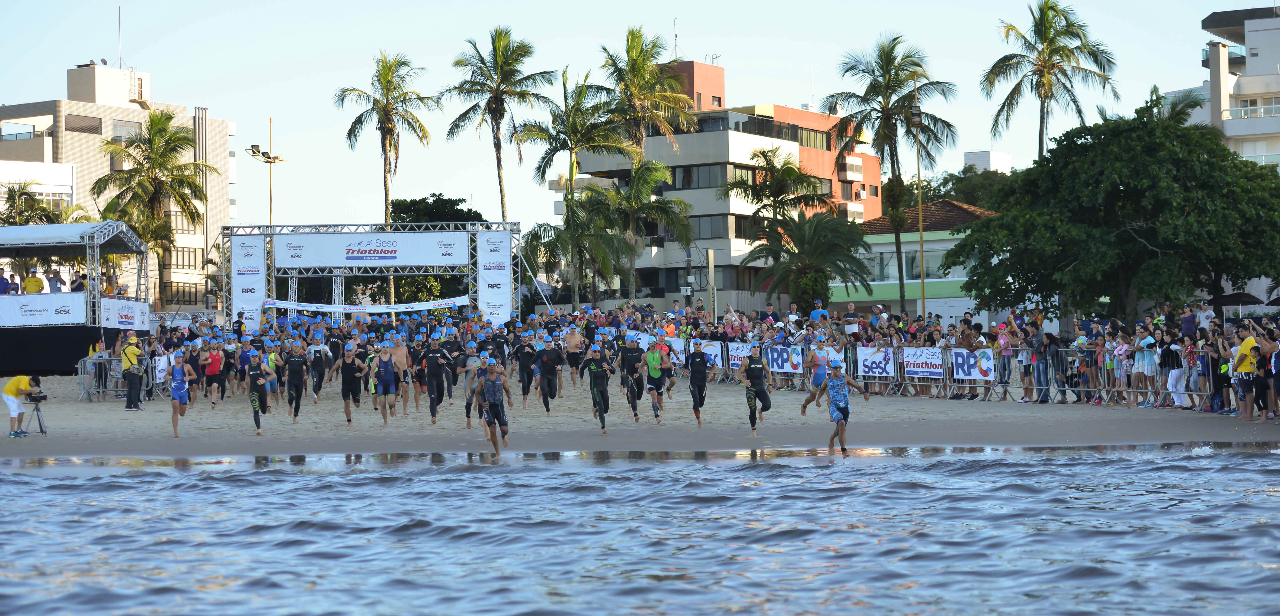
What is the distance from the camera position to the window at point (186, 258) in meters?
80.8

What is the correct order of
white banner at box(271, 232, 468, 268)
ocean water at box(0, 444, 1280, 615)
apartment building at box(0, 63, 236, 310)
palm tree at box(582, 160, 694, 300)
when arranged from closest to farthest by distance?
1. ocean water at box(0, 444, 1280, 615)
2. white banner at box(271, 232, 468, 268)
3. palm tree at box(582, 160, 694, 300)
4. apartment building at box(0, 63, 236, 310)

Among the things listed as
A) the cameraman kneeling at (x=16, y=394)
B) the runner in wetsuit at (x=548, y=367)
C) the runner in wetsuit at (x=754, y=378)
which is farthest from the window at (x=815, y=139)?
the cameraman kneeling at (x=16, y=394)

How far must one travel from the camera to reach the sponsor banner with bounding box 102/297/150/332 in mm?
29875

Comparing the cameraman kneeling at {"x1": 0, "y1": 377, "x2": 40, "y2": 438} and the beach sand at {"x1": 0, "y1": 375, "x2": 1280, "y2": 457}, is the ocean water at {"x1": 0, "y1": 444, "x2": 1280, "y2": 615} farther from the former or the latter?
the cameraman kneeling at {"x1": 0, "y1": 377, "x2": 40, "y2": 438}

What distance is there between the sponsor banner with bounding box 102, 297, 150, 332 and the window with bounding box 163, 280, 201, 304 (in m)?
47.2

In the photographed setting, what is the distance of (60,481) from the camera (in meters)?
17.4

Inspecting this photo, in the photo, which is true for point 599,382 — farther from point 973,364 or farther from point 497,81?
point 497,81

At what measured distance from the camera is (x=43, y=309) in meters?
28.7

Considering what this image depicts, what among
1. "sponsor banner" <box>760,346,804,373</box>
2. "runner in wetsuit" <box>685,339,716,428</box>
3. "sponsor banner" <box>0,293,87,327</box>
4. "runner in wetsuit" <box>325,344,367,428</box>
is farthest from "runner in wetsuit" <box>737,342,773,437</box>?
"sponsor banner" <box>0,293,87,327</box>

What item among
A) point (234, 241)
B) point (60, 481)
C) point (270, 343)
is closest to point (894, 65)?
point (234, 241)

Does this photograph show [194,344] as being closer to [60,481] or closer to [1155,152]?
[60,481]


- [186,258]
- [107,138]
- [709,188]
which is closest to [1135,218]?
[709,188]

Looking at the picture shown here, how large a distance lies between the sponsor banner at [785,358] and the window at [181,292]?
191 ft

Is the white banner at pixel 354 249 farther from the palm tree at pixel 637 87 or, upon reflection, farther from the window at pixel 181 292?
the window at pixel 181 292
